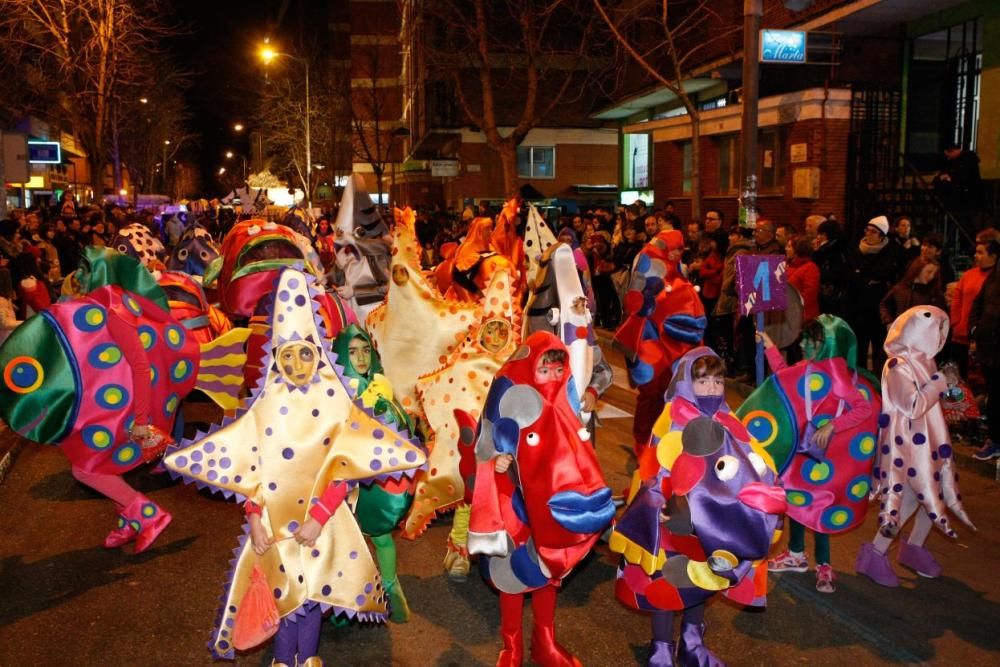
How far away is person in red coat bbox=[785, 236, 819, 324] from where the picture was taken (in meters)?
11.1

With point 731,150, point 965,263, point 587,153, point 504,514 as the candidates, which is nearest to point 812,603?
point 504,514

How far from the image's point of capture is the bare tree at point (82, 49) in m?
21.7

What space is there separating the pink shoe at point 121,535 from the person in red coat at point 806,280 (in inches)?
287

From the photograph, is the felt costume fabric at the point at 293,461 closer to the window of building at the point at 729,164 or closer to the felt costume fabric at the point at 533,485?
the felt costume fabric at the point at 533,485

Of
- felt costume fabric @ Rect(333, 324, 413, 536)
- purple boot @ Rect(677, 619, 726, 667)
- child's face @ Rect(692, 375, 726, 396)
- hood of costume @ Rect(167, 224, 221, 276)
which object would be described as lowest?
purple boot @ Rect(677, 619, 726, 667)

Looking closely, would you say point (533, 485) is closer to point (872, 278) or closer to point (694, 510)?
point (694, 510)

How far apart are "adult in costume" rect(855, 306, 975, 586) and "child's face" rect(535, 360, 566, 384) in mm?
2583

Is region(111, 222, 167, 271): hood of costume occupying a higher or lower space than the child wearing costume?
higher

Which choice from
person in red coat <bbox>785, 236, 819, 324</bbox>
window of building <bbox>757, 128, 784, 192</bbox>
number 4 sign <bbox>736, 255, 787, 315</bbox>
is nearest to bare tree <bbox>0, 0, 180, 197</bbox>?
window of building <bbox>757, 128, 784, 192</bbox>

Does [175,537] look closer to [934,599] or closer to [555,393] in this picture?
[555,393]

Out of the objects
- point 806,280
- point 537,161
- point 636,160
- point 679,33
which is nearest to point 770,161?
point 679,33

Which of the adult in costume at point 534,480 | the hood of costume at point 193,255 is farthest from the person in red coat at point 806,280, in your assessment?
the adult in costume at point 534,480

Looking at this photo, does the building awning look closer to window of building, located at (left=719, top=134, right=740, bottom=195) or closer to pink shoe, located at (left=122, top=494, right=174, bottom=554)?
window of building, located at (left=719, top=134, right=740, bottom=195)

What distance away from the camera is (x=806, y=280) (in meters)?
11.1
